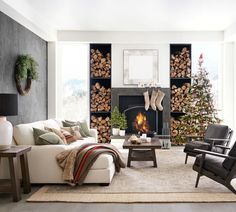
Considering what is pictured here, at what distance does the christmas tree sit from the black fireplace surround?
1.81ft

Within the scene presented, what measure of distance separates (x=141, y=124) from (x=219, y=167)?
171 inches

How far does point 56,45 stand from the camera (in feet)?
28.8

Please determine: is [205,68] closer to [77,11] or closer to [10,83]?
[77,11]

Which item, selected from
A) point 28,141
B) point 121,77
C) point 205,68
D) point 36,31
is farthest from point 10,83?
point 205,68

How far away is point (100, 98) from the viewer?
922cm

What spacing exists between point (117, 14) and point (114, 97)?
8.29 ft

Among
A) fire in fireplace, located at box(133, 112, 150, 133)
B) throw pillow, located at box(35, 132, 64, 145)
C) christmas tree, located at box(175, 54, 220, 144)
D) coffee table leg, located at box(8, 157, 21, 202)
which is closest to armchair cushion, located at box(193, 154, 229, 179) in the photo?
throw pillow, located at box(35, 132, 64, 145)

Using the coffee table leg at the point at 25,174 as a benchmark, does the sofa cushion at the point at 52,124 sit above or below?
above

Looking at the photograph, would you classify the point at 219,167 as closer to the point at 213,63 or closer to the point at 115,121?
the point at 115,121

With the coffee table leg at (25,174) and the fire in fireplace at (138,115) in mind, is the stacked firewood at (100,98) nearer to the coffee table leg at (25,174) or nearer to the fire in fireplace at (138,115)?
the fire in fireplace at (138,115)

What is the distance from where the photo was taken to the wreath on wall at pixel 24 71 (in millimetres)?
6230

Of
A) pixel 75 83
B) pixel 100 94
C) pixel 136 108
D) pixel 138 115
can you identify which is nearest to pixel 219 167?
pixel 138 115

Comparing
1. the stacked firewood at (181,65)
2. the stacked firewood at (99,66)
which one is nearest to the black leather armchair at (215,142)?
the stacked firewood at (181,65)

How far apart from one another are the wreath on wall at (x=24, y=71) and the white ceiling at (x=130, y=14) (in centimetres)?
79
